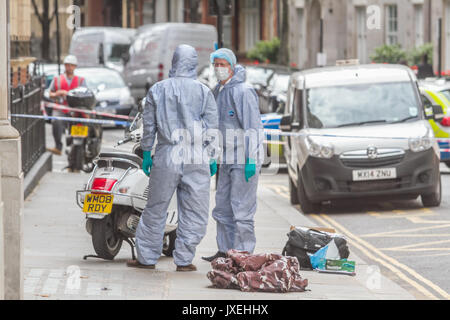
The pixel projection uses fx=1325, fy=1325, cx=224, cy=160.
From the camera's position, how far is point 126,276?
1019cm

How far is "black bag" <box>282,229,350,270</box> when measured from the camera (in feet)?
36.8

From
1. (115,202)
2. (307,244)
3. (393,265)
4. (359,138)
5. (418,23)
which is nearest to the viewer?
(115,202)

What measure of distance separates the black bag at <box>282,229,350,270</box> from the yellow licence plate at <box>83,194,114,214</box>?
1635 millimetres

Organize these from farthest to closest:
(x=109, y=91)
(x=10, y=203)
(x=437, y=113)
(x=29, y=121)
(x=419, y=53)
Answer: (x=419, y=53) < (x=109, y=91) < (x=29, y=121) < (x=437, y=113) < (x=10, y=203)

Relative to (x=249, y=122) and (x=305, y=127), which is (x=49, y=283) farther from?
(x=305, y=127)

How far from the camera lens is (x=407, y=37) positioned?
46.3 metres

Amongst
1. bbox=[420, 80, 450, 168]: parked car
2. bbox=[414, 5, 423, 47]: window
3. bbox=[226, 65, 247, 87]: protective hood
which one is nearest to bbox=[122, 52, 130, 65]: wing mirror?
bbox=[414, 5, 423, 47]: window

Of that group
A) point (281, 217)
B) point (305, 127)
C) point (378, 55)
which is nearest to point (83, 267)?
point (281, 217)

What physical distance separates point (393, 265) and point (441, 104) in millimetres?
9384

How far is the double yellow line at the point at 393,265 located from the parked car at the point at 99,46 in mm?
29071

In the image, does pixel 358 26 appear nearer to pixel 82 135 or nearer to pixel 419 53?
pixel 419 53

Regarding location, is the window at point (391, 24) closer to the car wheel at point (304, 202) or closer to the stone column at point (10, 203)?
the car wheel at point (304, 202)

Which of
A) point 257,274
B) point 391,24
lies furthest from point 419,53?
point 257,274

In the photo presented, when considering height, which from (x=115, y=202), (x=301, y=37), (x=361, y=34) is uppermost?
(x=361, y=34)
